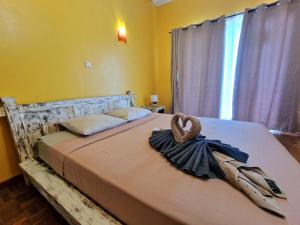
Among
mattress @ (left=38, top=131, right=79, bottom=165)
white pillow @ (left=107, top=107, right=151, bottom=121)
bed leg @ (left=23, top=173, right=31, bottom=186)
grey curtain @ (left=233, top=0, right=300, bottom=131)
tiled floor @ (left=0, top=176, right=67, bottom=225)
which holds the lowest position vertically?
tiled floor @ (left=0, top=176, right=67, bottom=225)

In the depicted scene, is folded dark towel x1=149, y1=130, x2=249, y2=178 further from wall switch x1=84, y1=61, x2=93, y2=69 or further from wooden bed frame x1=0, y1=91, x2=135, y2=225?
wall switch x1=84, y1=61, x2=93, y2=69

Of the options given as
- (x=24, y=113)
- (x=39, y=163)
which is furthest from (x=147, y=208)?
(x=24, y=113)

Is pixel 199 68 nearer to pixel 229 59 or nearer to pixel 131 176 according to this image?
pixel 229 59

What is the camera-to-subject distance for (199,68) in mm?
3125

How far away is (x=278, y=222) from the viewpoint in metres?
0.61

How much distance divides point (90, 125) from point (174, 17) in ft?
9.68

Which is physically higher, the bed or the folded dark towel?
the folded dark towel

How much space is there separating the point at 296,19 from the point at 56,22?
337 centimetres

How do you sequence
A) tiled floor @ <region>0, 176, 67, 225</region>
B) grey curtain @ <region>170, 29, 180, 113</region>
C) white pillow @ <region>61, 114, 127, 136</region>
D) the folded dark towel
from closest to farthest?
1. the folded dark towel
2. tiled floor @ <region>0, 176, 67, 225</region>
3. white pillow @ <region>61, 114, 127, 136</region>
4. grey curtain @ <region>170, 29, 180, 113</region>

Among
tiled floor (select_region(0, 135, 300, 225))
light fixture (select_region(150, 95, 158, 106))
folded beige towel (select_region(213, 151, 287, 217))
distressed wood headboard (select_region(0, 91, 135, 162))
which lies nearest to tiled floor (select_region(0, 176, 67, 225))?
tiled floor (select_region(0, 135, 300, 225))

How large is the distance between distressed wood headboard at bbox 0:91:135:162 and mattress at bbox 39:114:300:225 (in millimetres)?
402

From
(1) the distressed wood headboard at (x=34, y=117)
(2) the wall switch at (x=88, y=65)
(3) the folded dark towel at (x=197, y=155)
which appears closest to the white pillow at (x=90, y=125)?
(1) the distressed wood headboard at (x=34, y=117)

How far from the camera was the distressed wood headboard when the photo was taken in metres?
1.56

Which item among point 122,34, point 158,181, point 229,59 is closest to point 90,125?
point 158,181
